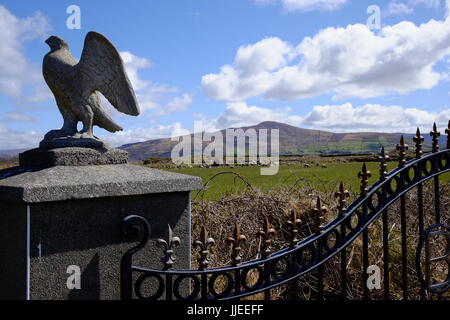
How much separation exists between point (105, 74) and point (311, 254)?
180 cm

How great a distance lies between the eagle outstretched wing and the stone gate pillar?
39 centimetres

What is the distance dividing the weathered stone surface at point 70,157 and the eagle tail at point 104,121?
31cm

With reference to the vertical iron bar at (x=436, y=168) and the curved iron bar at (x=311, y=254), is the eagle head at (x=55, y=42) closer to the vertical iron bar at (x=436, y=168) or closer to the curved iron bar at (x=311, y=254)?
the curved iron bar at (x=311, y=254)

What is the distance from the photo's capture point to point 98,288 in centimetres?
236

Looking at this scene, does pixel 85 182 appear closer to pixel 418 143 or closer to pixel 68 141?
pixel 68 141

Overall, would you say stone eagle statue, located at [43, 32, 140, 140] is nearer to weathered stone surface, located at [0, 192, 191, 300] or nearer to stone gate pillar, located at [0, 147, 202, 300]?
stone gate pillar, located at [0, 147, 202, 300]

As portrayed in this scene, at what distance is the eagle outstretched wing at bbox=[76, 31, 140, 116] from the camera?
8.93 ft

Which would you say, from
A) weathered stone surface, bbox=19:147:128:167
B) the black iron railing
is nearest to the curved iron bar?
the black iron railing

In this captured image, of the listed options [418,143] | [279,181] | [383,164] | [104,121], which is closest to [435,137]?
[418,143]
